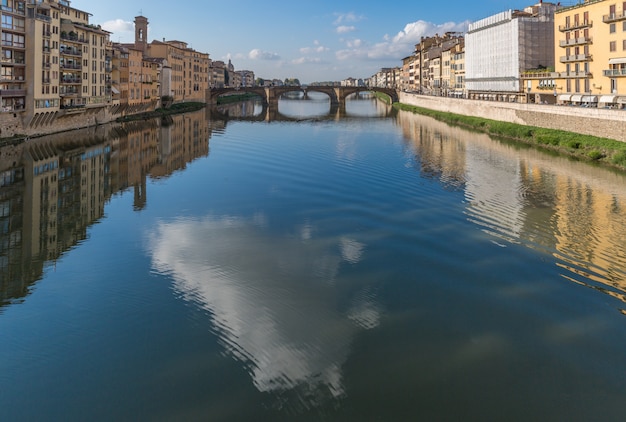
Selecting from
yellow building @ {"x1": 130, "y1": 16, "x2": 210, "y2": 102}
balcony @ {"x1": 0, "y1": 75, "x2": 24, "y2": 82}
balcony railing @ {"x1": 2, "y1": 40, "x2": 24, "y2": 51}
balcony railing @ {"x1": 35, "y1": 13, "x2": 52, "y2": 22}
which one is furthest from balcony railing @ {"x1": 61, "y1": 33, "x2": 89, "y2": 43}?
yellow building @ {"x1": 130, "y1": 16, "x2": 210, "y2": 102}

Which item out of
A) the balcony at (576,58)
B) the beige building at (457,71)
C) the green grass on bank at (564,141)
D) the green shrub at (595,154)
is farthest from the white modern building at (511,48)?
the green shrub at (595,154)

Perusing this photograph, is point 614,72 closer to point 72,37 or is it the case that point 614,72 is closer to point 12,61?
point 12,61

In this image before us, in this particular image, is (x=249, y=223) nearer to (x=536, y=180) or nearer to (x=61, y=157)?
(x=536, y=180)

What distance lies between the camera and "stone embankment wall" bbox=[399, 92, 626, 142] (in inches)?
1172

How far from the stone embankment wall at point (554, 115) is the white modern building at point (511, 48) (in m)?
4.29

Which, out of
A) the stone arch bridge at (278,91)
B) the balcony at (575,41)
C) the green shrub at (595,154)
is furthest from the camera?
the stone arch bridge at (278,91)

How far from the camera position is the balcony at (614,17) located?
35.3 meters

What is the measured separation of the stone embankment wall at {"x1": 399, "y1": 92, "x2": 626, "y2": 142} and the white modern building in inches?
169

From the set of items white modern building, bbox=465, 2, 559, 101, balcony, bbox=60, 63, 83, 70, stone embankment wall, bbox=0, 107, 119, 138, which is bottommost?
stone embankment wall, bbox=0, 107, 119, 138

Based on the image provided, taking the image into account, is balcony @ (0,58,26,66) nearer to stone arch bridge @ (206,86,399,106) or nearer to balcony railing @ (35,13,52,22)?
balcony railing @ (35,13,52,22)

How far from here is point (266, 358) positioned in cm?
893

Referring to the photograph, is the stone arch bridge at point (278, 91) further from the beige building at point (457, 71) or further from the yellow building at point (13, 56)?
the yellow building at point (13, 56)

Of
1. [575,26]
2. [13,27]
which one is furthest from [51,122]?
[575,26]

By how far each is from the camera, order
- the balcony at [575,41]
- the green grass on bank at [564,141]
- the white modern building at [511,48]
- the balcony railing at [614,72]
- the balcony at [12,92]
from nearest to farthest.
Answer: the green grass on bank at [564,141]
the balcony at [12,92]
the balcony railing at [614,72]
the balcony at [575,41]
the white modern building at [511,48]
